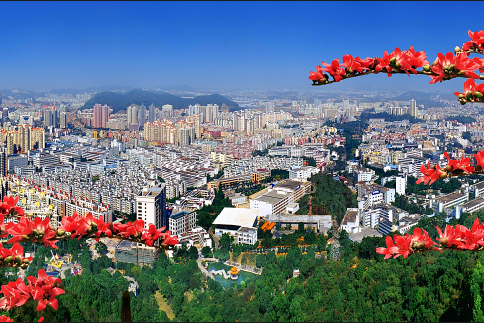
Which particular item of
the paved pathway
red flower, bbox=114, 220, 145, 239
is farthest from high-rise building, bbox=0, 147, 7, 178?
red flower, bbox=114, 220, 145, 239

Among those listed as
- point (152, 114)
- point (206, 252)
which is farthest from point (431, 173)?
point (152, 114)

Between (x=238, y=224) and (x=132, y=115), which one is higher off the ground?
(x=132, y=115)

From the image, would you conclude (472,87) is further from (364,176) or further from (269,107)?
(269,107)

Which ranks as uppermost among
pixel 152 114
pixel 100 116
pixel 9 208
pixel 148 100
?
pixel 148 100

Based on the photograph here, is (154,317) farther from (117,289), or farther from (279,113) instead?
(279,113)

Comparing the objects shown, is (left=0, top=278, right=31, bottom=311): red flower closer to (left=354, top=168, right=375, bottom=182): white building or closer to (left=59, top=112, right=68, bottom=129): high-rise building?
(left=354, top=168, right=375, bottom=182): white building

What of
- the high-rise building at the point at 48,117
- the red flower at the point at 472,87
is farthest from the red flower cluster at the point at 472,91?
the high-rise building at the point at 48,117
